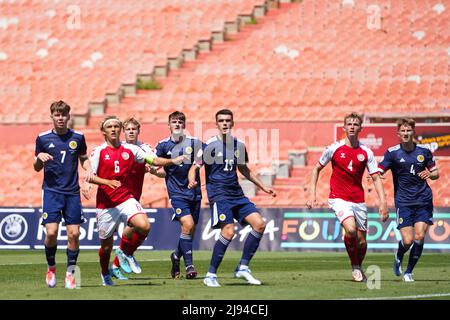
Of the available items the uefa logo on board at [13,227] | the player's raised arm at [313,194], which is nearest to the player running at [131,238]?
the player's raised arm at [313,194]

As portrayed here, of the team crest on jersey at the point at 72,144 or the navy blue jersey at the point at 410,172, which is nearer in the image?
the team crest on jersey at the point at 72,144

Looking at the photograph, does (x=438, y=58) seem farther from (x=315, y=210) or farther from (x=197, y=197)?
(x=197, y=197)

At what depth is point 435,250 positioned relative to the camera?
24500 millimetres

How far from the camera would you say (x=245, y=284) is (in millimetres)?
14047

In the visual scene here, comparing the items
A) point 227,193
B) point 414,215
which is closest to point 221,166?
point 227,193

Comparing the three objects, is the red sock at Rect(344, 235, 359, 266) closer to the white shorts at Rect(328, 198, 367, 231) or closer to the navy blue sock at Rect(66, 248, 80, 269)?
the white shorts at Rect(328, 198, 367, 231)

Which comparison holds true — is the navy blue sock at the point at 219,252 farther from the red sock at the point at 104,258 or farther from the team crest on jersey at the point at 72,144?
the team crest on jersey at the point at 72,144

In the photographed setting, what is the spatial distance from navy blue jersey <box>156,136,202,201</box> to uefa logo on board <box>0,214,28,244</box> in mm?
10000

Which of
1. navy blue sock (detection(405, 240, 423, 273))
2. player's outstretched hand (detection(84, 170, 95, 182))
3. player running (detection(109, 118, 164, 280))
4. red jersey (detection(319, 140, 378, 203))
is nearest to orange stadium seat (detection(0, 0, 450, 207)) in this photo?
player running (detection(109, 118, 164, 280))

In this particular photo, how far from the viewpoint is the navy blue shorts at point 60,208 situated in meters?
13.5

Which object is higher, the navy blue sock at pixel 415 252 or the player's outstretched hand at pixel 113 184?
the player's outstretched hand at pixel 113 184

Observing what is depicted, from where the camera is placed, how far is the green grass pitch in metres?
12.3

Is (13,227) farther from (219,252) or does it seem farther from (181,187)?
(219,252)

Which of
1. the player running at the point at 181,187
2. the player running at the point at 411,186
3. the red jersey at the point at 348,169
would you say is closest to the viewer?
the red jersey at the point at 348,169
